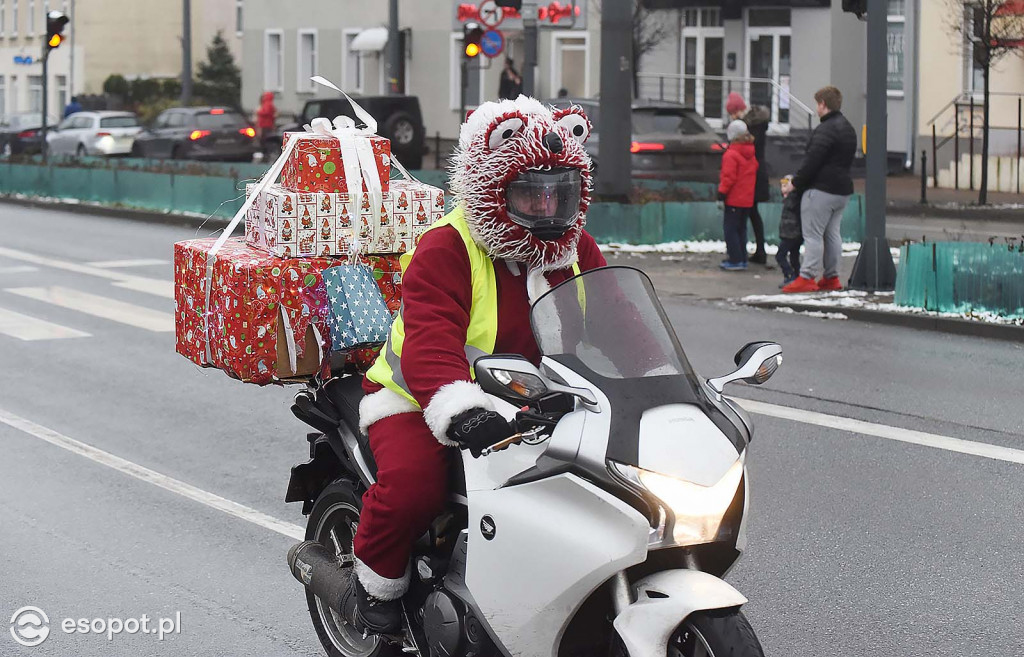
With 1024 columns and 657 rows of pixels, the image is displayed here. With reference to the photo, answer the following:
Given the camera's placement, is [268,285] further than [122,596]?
No

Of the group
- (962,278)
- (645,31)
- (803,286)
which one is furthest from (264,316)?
(645,31)

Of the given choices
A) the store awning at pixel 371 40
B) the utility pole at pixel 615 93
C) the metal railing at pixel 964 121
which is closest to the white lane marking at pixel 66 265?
the utility pole at pixel 615 93

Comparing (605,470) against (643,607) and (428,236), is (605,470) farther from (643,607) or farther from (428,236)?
(428,236)

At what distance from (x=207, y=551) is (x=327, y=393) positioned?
1.73 meters

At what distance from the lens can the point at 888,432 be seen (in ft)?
28.7

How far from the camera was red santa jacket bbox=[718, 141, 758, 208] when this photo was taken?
16.9m

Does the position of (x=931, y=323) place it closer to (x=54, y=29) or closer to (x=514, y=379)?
(x=514, y=379)

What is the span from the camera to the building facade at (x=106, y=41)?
66.7 meters

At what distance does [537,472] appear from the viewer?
3.87 meters

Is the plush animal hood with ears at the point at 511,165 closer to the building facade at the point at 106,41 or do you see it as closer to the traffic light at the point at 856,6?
the traffic light at the point at 856,6

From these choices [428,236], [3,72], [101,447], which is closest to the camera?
[428,236]

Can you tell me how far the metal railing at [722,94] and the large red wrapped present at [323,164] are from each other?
98.3 feet

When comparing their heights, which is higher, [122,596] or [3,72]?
[3,72]

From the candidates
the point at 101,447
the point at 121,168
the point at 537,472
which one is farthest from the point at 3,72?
the point at 537,472
